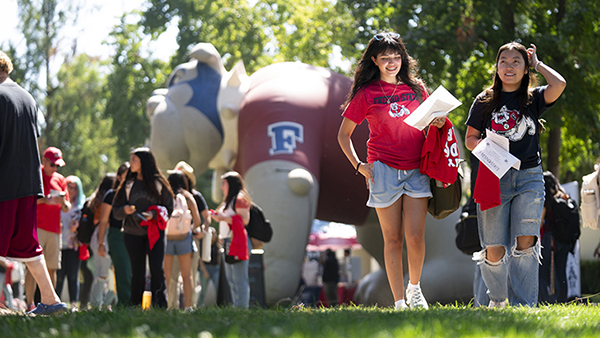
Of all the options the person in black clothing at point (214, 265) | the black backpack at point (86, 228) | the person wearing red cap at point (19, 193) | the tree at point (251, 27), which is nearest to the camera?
the person wearing red cap at point (19, 193)

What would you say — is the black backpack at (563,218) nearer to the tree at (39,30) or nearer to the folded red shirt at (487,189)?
the folded red shirt at (487,189)

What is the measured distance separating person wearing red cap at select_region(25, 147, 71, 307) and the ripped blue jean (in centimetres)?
485

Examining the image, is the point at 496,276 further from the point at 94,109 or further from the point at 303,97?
the point at 94,109

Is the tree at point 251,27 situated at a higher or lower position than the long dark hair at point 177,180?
higher

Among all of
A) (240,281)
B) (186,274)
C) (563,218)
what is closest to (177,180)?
(186,274)

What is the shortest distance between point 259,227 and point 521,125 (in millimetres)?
3877

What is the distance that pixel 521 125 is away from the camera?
4.49m

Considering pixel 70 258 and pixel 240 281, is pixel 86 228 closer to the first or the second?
pixel 70 258

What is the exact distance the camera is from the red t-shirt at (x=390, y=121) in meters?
4.52

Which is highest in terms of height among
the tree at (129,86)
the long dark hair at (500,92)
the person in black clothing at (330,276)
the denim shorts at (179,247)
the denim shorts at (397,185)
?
the tree at (129,86)

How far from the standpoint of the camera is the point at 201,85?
388 inches

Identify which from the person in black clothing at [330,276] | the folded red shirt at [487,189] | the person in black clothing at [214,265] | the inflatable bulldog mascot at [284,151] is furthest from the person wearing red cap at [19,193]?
the person in black clothing at [330,276]

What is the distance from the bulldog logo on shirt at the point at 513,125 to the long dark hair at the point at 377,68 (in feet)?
1.96

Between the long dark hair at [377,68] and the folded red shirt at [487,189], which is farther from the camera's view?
the long dark hair at [377,68]
